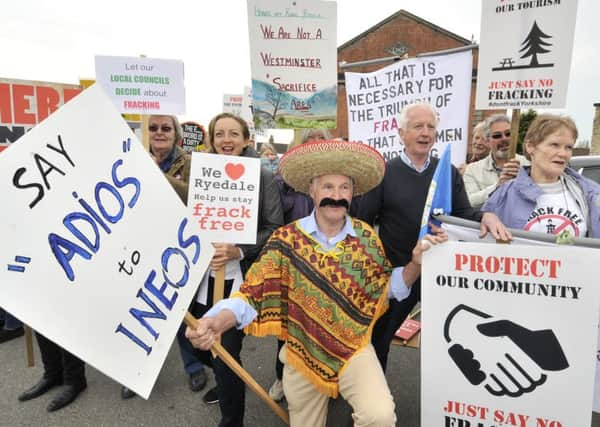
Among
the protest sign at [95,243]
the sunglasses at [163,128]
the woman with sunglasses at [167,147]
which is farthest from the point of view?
the sunglasses at [163,128]

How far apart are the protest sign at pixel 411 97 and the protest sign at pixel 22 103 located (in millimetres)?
2741

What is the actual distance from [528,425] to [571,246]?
81 centimetres

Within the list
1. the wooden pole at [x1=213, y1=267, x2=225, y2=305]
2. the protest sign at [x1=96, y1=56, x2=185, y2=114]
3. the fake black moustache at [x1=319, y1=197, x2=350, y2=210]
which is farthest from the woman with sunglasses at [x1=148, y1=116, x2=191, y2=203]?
the fake black moustache at [x1=319, y1=197, x2=350, y2=210]

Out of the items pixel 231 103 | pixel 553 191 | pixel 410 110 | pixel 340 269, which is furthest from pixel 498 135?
pixel 231 103

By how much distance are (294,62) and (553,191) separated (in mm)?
2193

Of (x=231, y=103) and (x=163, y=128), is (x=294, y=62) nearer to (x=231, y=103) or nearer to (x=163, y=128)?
(x=163, y=128)

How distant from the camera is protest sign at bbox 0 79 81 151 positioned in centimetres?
326

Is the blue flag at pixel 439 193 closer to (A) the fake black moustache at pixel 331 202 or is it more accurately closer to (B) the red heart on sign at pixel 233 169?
(A) the fake black moustache at pixel 331 202

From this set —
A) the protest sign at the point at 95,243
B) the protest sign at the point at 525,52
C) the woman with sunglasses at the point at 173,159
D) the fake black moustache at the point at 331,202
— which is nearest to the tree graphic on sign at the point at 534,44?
the protest sign at the point at 525,52

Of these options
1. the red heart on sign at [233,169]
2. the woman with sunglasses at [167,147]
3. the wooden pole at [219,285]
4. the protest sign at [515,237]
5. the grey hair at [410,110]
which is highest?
the grey hair at [410,110]

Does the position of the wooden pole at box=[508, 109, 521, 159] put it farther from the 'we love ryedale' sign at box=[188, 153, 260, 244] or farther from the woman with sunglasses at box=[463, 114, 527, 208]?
the 'we love ryedale' sign at box=[188, 153, 260, 244]

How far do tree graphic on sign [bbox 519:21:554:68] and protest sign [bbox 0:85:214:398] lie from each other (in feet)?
7.35

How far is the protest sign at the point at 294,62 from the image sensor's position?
3186 millimetres

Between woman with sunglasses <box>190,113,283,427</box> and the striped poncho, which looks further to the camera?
woman with sunglasses <box>190,113,283,427</box>
